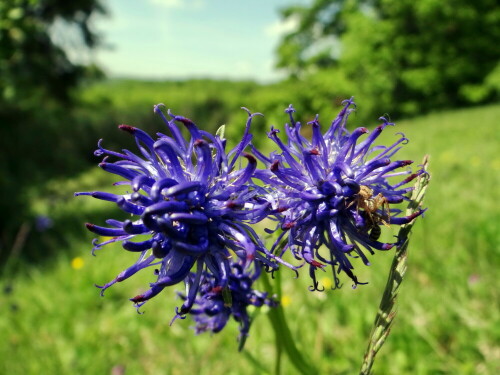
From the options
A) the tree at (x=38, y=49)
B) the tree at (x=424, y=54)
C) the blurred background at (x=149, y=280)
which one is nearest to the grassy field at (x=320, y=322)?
the blurred background at (x=149, y=280)

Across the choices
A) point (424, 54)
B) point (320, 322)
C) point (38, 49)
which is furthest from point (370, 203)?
point (424, 54)

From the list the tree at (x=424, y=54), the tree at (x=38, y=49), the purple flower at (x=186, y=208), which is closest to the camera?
the purple flower at (x=186, y=208)

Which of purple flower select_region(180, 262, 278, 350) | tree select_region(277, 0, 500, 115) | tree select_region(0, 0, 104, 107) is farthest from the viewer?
tree select_region(277, 0, 500, 115)

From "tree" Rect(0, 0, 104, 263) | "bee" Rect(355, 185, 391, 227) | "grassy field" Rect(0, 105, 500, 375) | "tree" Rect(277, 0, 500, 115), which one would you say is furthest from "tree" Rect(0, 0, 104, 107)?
"tree" Rect(277, 0, 500, 115)

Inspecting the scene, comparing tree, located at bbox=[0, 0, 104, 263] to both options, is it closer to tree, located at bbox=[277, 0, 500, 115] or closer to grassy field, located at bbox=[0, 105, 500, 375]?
grassy field, located at bbox=[0, 105, 500, 375]

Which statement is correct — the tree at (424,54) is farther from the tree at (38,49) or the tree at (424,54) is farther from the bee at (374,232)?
the bee at (374,232)
